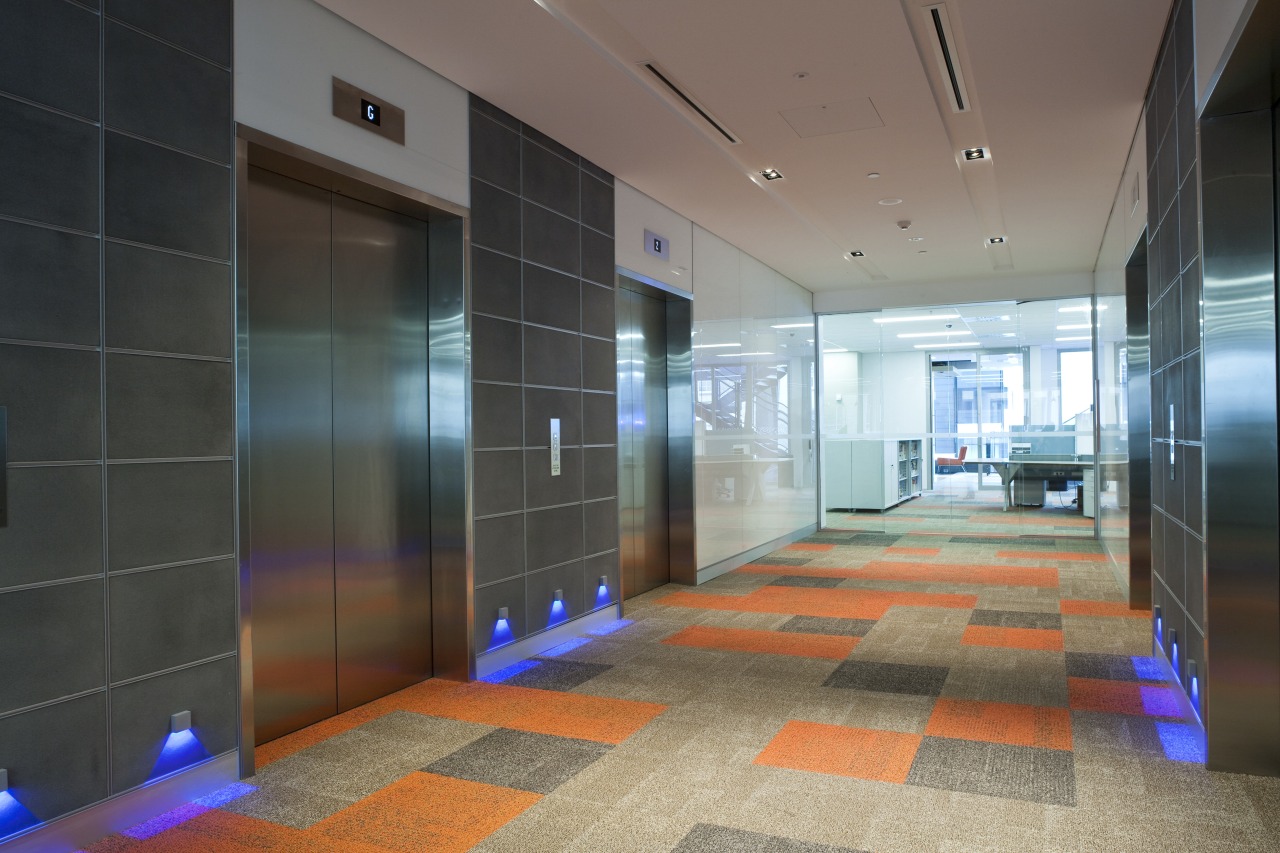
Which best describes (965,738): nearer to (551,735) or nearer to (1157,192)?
(551,735)

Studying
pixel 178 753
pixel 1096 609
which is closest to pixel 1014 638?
pixel 1096 609

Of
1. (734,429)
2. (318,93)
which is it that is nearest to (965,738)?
(318,93)

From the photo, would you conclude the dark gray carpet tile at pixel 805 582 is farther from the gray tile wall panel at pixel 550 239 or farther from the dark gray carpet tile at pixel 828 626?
the gray tile wall panel at pixel 550 239

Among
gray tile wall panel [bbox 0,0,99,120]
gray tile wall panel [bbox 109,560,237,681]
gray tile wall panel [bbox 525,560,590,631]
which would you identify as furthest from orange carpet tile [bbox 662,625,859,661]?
gray tile wall panel [bbox 0,0,99,120]

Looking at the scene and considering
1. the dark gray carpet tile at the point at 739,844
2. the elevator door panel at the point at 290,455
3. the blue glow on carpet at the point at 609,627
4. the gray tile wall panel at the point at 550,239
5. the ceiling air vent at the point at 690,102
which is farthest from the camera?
the blue glow on carpet at the point at 609,627

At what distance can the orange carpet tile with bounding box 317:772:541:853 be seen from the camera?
3252mm

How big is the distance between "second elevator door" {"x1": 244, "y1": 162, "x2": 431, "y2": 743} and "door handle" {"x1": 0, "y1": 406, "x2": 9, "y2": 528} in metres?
1.10

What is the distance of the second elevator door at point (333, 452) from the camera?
4.29 metres

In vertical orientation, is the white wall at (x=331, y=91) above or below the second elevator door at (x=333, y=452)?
above

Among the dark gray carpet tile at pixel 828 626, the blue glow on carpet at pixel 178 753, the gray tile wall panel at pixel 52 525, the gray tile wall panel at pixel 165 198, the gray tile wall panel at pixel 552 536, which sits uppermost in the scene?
the gray tile wall panel at pixel 165 198

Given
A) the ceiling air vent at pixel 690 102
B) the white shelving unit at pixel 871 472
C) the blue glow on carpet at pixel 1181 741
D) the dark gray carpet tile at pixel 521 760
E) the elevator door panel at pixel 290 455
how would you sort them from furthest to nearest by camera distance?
the white shelving unit at pixel 871 472, the ceiling air vent at pixel 690 102, the elevator door panel at pixel 290 455, the blue glow on carpet at pixel 1181 741, the dark gray carpet tile at pixel 521 760

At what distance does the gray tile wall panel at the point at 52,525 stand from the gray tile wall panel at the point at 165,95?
1.28 metres

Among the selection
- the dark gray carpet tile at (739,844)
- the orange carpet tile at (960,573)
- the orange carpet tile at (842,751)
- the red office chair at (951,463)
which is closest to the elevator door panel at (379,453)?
the orange carpet tile at (842,751)

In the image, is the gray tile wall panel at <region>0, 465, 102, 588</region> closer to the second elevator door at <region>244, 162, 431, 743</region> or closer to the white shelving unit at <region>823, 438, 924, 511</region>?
the second elevator door at <region>244, 162, 431, 743</region>
